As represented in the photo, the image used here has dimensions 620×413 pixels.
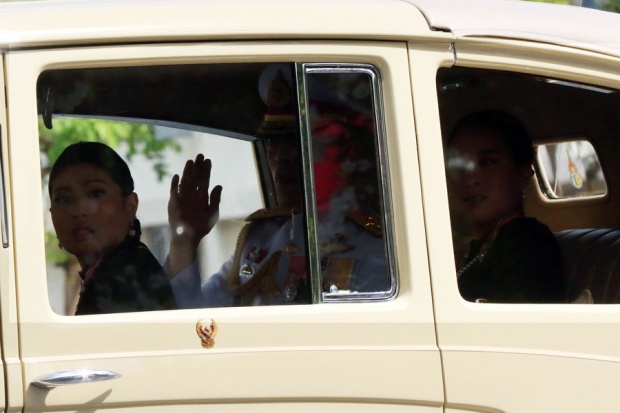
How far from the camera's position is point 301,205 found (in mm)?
2426

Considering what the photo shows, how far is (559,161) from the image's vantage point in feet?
12.0

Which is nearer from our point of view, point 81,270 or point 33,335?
point 33,335

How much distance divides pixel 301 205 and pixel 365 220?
0.53ft

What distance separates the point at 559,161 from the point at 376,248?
1.48 metres

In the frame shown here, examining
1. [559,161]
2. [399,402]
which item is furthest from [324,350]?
[559,161]

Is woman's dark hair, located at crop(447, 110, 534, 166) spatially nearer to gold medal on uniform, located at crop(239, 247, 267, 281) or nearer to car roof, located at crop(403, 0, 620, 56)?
car roof, located at crop(403, 0, 620, 56)

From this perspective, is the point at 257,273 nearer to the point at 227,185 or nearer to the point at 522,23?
the point at 227,185

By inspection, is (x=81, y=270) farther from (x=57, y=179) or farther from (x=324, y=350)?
(x=324, y=350)

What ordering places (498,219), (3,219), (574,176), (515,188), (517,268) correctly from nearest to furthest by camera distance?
(3,219), (517,268), (498,219), (515,188), (574,176)

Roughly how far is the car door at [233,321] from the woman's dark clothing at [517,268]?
320mm

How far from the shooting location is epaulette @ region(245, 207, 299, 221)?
8.04 feet

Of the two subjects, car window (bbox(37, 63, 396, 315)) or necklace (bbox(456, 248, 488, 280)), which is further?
necklace (bbox(456, 248, 488, 280))

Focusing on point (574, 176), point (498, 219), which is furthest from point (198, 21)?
point (574, 176)

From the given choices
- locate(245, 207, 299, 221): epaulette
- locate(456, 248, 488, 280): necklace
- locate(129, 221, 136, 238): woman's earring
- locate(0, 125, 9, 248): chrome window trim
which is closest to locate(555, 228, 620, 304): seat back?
locate(456, 248, 488, 280): necklace
